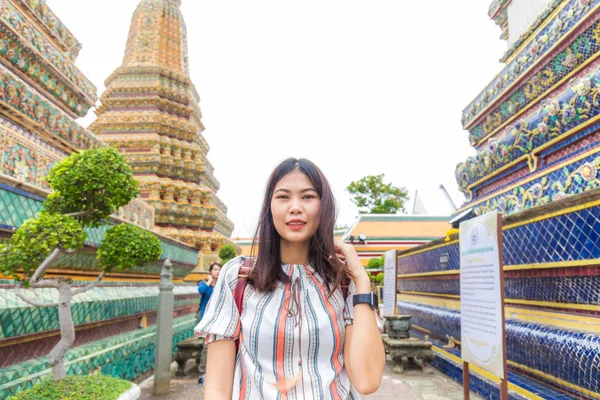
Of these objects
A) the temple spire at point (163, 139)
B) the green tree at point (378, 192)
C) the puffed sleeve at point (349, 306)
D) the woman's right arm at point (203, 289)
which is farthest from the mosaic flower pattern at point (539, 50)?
the green tree at point (378, 192)

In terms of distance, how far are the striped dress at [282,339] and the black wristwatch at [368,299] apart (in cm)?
8

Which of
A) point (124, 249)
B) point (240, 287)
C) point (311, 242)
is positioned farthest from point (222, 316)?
point (124, 249)

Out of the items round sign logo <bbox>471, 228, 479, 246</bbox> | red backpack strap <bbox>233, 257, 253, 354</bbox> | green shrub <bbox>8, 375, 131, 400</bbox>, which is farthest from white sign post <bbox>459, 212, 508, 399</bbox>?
green shrub <bbox>8, 375, 131, 400</bbox>

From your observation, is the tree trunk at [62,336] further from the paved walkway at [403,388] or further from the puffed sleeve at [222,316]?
the paved walkway at [403,388]

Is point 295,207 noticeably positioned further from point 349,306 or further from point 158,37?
point 158,37

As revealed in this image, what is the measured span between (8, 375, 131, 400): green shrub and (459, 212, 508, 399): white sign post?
2792 millimetres

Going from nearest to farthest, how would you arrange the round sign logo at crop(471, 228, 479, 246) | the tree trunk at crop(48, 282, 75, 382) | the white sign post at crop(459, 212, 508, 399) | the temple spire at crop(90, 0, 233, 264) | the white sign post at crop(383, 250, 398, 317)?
the tree trunk at crop(48, 282, 75, 382) → the white sign post at crop(459, 212, 508, 399) → the round sign logo at crop(471, 228, 479, 246) → the white sign post at crop(383, 250, 398, 317) → the temple spire at crop(90, 0, 233, 264)

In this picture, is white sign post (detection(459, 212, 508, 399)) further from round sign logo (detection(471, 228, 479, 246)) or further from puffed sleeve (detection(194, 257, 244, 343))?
puffed sleeve (detection(194, 257, 244, 343))

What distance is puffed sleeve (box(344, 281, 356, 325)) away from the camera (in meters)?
1.58

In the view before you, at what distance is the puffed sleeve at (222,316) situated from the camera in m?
1.47

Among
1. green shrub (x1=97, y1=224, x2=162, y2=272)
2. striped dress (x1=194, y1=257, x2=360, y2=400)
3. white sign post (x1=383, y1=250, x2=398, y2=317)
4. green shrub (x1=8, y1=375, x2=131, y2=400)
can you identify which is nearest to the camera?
striped dress (x1=194, y1=257, x2=360, y2=400)

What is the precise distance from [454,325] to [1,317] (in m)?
5.13

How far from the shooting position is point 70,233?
2.75m

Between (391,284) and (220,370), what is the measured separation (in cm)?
709
